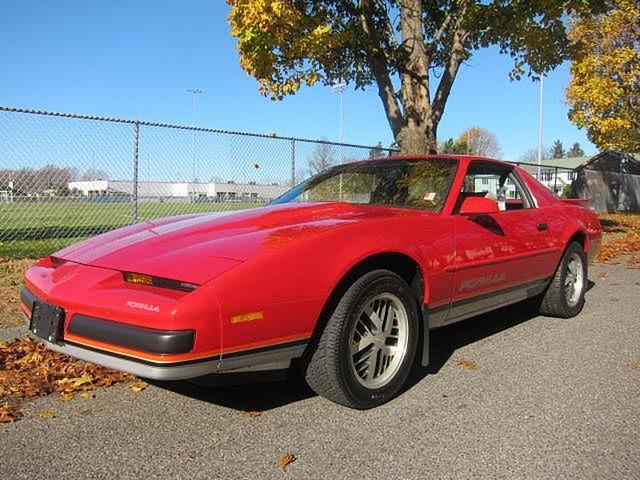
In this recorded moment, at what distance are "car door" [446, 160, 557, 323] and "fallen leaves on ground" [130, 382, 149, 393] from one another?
6.47 ft

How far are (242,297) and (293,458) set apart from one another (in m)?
0.76

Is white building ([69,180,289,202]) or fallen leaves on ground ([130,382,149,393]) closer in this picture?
fallen leaves on ground ([130,382,149,393])

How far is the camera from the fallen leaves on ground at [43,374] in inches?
128

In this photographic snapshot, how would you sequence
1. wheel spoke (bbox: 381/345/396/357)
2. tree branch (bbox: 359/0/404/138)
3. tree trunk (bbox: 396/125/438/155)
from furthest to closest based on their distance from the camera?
1. tree branch (bbox: 359/0/404/138)
2. tree trunk (bbox: 396/125/438/155)
3. wheel spoke (bbox: 381/345/396/357)

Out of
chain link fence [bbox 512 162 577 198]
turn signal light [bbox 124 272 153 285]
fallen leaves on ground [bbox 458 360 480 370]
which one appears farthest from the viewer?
chain link fence [bbox 512 162 577 198]

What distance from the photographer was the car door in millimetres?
3664

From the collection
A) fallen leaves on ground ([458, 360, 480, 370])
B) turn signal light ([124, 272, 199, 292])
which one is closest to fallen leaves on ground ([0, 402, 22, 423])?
turn signal light ([124, 272, 199, 292])

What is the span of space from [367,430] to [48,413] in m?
1.70

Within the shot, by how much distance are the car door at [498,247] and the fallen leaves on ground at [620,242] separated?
5.04 meters

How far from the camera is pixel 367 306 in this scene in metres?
2.98

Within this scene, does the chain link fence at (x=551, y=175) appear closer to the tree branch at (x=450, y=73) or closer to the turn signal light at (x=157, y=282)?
the tree branch at (x=450, y=73)

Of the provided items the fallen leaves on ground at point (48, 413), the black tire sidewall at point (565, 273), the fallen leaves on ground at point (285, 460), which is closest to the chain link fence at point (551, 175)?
the black tire sidewall at point (565, 273)

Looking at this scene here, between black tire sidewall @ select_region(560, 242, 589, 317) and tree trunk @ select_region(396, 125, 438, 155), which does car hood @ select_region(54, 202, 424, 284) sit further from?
tree trunk @ select_region(396, 125, 438, 155)

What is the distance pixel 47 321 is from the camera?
2.69 meters
